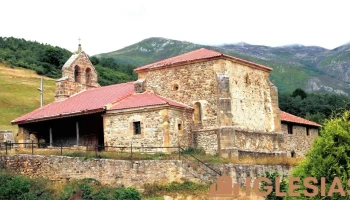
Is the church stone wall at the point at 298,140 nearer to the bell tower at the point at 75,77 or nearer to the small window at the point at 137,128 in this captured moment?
the small window at the point at 137,128

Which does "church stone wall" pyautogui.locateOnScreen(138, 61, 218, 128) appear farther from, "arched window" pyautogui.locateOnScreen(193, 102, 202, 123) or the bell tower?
the bell tower

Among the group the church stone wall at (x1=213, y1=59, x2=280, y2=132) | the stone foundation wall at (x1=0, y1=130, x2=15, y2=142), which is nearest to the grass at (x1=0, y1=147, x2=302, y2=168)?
the church stone wall at (x1=213, y1=59, x2=280, y2=132)

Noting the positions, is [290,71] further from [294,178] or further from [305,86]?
[294,178]

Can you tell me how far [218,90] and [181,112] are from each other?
2355mm

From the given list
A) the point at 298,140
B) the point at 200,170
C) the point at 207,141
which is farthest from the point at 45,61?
the point at 200,170

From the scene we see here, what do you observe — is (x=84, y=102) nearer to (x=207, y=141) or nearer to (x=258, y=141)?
(x=207, y=141)

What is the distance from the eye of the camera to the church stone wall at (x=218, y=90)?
34.0m

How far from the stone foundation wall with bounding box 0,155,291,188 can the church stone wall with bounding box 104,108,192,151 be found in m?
3.70

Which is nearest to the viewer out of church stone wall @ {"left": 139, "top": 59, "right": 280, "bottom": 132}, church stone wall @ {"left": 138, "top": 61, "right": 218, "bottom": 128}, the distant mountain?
church stone wall @ {"left": 139, "top": 59, "right": 280, "bottom": 132}

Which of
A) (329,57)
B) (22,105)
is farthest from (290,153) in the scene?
(329,57)

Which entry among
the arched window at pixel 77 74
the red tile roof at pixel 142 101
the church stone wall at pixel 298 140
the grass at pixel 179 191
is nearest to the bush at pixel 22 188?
the grass at pixel 179 191

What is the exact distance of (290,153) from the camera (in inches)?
1636

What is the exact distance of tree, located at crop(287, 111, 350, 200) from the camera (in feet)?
59.4

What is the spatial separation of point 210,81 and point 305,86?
345ft
